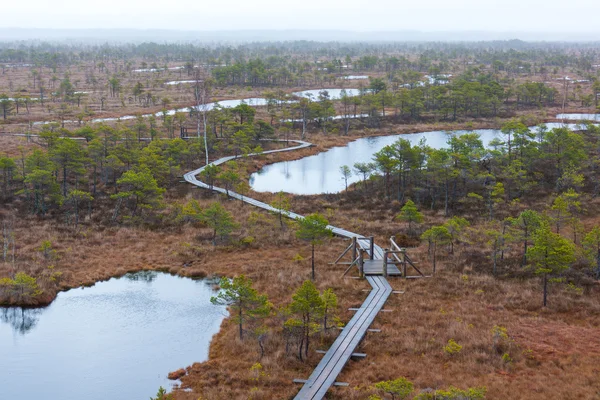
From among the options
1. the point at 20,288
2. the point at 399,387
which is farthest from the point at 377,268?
the point at 20,288

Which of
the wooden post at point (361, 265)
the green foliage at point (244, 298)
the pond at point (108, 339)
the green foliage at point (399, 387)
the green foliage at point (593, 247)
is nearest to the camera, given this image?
the green foliage at point (399, 387)

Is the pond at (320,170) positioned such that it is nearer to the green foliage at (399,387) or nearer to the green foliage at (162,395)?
the green foliage at (162,395)

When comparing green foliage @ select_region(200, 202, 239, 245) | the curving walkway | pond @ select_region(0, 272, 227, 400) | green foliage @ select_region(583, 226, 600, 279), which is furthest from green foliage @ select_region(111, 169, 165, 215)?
green foliage @ select_region(583, 226, 600, 279)

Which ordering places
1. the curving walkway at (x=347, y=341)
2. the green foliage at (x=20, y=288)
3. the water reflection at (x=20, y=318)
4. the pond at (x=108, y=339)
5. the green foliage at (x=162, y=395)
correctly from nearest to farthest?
the green foliage at (x=162, y=395), the curving walkway at (x=347, y=341), the pond at (x=108, y=339), the water reflection at (x=20, y=318), the green foliage at (x=20, y=288)

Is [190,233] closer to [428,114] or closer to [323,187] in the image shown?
[323,187]

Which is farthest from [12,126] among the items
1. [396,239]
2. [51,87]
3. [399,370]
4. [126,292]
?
[399,370]

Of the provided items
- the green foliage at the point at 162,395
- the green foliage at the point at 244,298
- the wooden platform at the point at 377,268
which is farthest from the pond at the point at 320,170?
A: the green foliage at the point at 162,395
